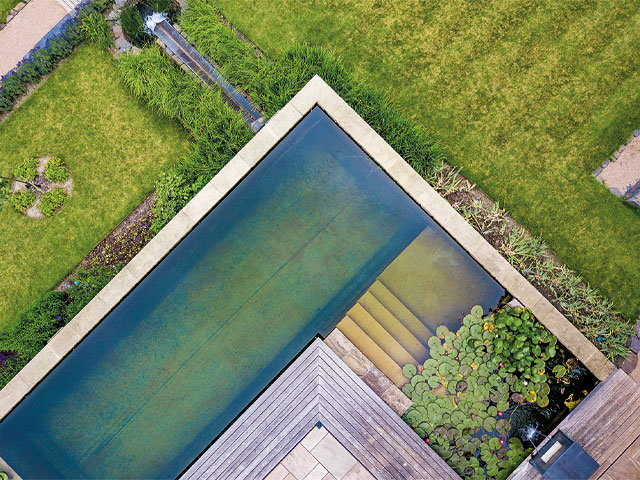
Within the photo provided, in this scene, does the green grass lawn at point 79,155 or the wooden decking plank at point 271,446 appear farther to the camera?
the green grass lawn at point 79,155

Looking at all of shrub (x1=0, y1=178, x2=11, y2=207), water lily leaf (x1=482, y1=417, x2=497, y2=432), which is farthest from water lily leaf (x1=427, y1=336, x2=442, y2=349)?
shrub (x1=0, y1=178, x2=11, y2=207)

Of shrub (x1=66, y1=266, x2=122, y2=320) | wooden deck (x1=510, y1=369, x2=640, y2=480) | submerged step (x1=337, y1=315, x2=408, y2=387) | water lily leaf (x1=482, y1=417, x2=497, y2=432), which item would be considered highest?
shrub (x1=66, y1=266, x2=122, y2=320)

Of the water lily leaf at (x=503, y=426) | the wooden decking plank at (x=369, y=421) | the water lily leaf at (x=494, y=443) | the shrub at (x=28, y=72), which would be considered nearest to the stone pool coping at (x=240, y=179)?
the water lily leaf at (x=503, y=426)

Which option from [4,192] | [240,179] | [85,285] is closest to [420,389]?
[240,179]

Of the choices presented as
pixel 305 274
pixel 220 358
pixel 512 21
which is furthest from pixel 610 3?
pixel 220 358

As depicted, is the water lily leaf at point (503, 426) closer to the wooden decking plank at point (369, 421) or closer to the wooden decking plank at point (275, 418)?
the wooden decking plank at point (369, 421)

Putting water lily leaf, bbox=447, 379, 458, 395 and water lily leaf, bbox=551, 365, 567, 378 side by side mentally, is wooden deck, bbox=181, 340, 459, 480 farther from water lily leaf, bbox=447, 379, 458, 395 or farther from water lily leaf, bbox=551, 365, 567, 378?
water lily leaf, bbox=551, 365, 567, 378
